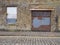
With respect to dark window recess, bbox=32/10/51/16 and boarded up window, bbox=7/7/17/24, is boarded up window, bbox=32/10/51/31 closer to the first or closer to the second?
dark window recess, bbox=32/10/51/16

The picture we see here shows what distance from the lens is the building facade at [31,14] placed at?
30438 millimetres

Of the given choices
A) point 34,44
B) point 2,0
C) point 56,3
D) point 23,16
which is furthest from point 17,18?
point 34,44

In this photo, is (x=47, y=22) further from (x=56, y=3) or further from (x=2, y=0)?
(x=2, y=0)

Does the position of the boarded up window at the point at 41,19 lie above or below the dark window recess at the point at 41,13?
below

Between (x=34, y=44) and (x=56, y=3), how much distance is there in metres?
16.3

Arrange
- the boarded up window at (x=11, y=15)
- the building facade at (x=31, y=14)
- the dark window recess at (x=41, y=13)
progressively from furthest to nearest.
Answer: the boarded up window at (x=11, y=15) < the dark window recess at (x=41, y=13) < the building facade at (x=31, y=14)

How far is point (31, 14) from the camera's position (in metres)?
30.8

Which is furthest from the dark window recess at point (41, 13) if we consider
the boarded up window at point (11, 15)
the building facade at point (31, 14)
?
the boarded up window at point (11, 15)

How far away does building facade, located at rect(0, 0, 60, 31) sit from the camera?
3044 cm

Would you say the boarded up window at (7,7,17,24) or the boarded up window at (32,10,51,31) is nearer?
the boarded up window at (32,10,51,31)

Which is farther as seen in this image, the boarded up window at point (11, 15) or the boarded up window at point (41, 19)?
the boarded up window at point (11, 15)

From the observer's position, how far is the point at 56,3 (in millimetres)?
30328

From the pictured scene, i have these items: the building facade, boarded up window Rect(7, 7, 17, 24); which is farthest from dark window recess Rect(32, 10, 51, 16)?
boarded up window Rect(7, 7, 17, 24)

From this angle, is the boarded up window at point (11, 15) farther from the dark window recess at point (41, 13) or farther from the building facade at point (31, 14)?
the dark window recess at point (41, 13)
